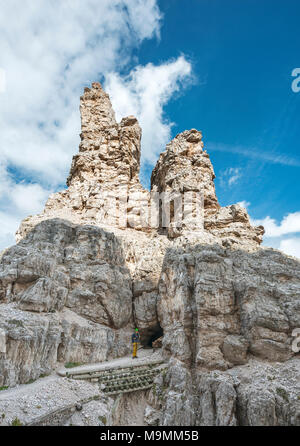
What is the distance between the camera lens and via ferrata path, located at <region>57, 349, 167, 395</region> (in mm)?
16938

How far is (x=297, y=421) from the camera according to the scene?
1316 cm

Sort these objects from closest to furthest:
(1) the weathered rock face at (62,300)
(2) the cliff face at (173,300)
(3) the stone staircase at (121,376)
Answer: (2) the cliff face at (173,300) < (1) the weathered rock face at (62,300) < (3) the stone staircase at (121,376)

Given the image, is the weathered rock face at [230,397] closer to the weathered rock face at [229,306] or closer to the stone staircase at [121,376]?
the stone staircase at [121,376]

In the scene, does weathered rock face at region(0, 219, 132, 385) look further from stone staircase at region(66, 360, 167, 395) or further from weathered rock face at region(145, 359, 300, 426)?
weathered rock face at region(145, 359, 300, 426)

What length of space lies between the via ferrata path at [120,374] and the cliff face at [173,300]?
967mm

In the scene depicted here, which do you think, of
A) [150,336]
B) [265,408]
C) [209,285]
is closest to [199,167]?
[209,285]

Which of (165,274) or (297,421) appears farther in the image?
(165,274)

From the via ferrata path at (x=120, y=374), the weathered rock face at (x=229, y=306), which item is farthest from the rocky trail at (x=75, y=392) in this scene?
the weathered rock face at (x=229, y=306)

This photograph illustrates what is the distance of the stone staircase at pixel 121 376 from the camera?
666 inches

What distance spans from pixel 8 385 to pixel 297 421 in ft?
52.0

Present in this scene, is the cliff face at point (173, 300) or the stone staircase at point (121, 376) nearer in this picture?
the cliff face at point (173, 300)

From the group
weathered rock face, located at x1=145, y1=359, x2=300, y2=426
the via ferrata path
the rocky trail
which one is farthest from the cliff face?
the rocky trail
